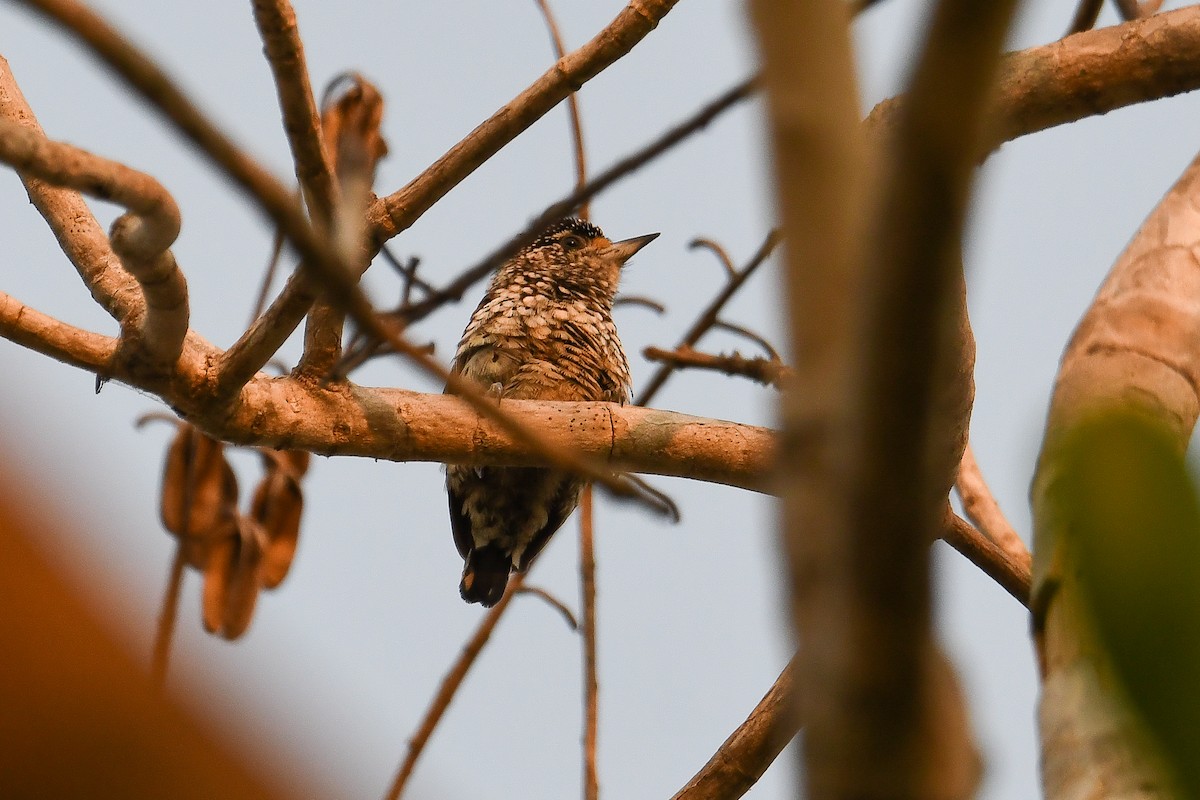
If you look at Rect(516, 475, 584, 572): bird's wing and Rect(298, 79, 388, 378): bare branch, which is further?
Rect(516, 475, 584, 572): bird's wing

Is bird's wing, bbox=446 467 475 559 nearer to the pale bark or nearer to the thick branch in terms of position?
the thick branch

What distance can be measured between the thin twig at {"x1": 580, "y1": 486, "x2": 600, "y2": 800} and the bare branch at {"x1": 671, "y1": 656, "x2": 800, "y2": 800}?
352mm

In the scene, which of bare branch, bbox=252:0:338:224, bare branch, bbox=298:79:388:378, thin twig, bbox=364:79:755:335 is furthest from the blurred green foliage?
bare branch, bbox=252:0:338:224

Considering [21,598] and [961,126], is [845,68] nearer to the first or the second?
[961,126]

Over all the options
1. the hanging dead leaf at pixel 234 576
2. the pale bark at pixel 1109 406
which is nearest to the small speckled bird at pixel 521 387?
the hanging dead leaf at pixel 234 576

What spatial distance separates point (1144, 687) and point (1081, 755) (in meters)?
0.57

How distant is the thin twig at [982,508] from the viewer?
13.2 ft

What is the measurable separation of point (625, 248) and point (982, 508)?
74.2 inches

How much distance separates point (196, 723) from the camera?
80cm

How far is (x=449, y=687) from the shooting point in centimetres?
372

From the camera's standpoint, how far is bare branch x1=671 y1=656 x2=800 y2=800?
2998 mm

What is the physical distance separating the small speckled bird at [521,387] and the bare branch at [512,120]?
1266 millimetres

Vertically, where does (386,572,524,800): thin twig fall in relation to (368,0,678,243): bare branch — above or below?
below

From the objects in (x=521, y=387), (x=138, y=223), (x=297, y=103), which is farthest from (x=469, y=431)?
(x=521, y=387)
